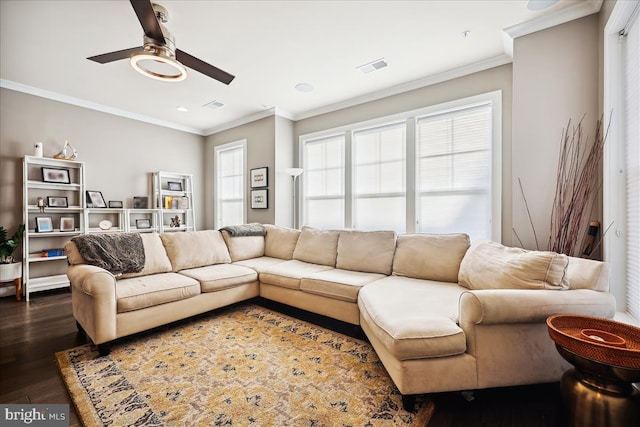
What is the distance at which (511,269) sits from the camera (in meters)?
1.87

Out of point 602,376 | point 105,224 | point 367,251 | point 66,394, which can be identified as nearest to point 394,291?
point 367,251

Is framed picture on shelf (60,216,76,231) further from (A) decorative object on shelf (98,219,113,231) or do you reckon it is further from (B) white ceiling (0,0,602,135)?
(B) white ceiling (0,0,602,135)

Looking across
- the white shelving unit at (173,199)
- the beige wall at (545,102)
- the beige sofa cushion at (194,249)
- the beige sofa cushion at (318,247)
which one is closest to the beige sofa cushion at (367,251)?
the beige sofa cushion at (318,247)

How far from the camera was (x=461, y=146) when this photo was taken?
339 cm

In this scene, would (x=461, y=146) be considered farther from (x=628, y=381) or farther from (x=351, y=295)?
(x=628, y=381)

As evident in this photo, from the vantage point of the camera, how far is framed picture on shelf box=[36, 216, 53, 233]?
152 inches

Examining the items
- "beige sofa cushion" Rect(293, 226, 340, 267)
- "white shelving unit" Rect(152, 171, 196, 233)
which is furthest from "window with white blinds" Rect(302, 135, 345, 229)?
"white shelving unit" Rect(152, 171, 196, 233)

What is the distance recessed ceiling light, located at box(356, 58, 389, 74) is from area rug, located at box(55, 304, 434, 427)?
2.96m

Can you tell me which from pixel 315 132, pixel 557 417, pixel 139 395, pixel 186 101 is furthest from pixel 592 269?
pixel 186 101

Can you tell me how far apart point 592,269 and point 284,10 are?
114 inches

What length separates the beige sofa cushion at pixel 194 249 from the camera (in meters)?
3.20

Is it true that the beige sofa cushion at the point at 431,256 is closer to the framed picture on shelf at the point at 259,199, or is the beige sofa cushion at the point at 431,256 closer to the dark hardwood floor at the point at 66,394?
the dark hardwood floor at the point at 66,394

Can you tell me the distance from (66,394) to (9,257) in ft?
10.5

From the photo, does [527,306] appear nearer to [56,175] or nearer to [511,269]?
[511,269]
